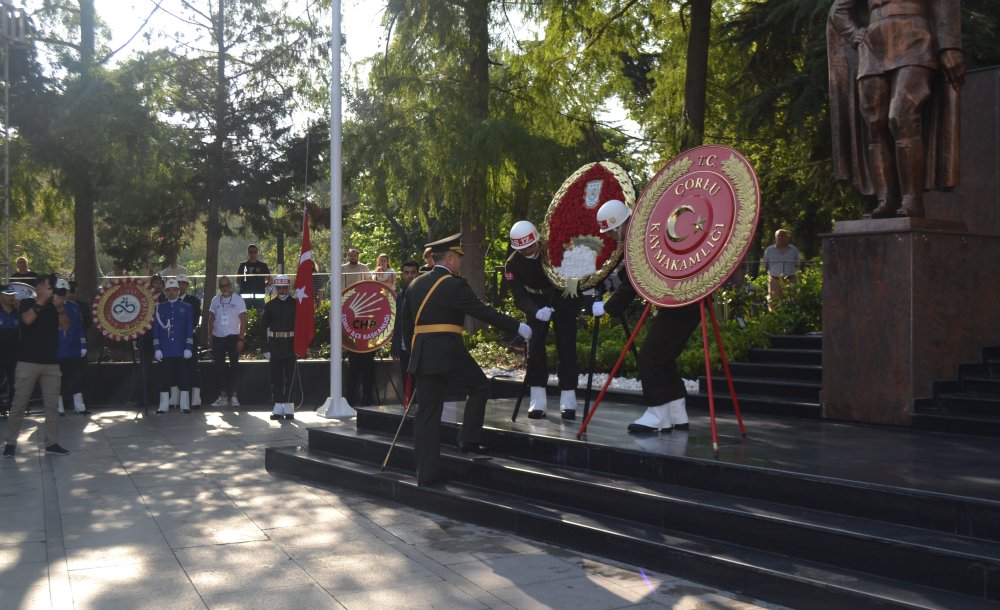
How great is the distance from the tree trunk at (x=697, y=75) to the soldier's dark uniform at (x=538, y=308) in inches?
302

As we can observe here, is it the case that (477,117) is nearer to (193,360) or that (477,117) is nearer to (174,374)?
(193,360)

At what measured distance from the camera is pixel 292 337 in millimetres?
15695

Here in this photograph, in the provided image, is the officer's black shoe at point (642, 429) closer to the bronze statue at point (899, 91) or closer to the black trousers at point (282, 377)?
the bronze statue at point (899, 91)

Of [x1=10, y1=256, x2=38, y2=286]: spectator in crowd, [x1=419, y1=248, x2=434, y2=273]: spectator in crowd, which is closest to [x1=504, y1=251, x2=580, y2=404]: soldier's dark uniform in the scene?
[x1=419, y1=248, x2=434, y2=273]: spectator in crowd

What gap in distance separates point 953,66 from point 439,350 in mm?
5005

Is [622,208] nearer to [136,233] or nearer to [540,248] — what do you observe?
[540,248]

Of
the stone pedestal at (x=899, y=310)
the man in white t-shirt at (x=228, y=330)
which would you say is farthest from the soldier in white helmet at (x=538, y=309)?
the man in white t-shirt at (x=228, y=330)

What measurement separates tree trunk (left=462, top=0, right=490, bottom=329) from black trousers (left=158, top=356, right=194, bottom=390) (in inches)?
203

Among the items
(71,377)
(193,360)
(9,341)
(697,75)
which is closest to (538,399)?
(193,360)

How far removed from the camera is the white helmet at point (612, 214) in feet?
28.5

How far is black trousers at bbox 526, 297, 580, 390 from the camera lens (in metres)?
9.57

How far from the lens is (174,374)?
16.5m

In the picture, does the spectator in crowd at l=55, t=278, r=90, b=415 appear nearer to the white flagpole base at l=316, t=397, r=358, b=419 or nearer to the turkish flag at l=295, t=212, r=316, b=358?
the turkish flag at l=295, t=212, r=316, b=358

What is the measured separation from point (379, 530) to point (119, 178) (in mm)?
14050
